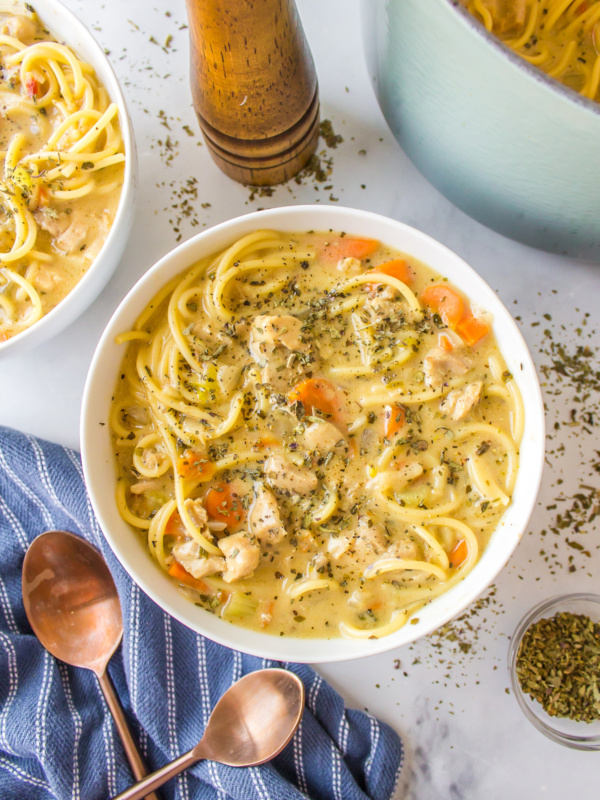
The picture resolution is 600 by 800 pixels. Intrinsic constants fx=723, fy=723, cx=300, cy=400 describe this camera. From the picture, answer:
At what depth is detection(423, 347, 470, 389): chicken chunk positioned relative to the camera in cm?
339

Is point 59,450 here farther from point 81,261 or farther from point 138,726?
point 138,726

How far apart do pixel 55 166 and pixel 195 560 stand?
2166mm

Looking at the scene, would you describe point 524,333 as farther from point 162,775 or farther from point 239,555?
point 162,775

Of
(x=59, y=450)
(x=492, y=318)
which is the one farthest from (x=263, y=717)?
(x=492, y=318)

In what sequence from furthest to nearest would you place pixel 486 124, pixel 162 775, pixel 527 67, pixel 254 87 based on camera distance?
1. pixel 162 775
2. pixel 254 87
3. pixel 486 124
4. pixel 527 67

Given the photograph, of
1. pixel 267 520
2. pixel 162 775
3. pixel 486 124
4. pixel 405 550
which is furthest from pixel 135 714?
pixel 486 124

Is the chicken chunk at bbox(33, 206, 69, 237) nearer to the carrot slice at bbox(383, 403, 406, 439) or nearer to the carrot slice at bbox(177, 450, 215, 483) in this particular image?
the carrot slice at bbox(177, 450, 215, 483)

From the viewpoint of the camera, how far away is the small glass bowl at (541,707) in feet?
12.8

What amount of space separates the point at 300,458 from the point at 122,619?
1.44 meters

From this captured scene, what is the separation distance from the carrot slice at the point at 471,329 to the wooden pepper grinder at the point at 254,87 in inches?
49.4

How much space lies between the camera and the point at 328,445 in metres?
3.39

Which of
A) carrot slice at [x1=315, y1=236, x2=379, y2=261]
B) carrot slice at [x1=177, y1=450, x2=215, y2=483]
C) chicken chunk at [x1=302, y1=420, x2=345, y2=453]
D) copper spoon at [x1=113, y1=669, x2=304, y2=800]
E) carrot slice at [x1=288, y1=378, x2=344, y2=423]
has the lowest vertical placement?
copper spoon at [x1=113, y1=669, x2=304, y2=800]

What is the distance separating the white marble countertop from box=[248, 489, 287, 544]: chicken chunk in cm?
107

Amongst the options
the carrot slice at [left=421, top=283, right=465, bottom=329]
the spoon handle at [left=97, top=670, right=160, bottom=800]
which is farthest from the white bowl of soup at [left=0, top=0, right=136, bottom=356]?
the spoon handle at [left=97, top=670, right=160, bottom=800]
